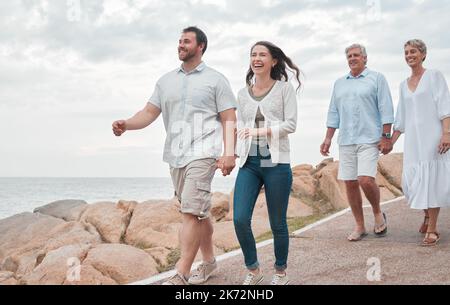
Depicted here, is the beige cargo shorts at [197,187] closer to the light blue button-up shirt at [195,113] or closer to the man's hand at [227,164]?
the light blue button-up shirt at [195,113]

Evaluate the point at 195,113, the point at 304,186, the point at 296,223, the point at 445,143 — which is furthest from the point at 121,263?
the point at 304,186

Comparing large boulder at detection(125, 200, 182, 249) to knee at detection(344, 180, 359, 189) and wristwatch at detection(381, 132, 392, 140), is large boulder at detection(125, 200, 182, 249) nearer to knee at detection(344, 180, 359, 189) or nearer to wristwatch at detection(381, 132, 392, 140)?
knee at detection(344, 180, 359, 189)

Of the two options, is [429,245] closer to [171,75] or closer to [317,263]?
[317,263]

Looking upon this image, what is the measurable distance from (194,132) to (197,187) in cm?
50

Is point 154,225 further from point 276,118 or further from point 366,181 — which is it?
point 276,118

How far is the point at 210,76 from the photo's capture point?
5.50 metres

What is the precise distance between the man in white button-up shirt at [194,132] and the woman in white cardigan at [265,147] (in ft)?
0.58

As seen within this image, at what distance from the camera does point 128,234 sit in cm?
1222

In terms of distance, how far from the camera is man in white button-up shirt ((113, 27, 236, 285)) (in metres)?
5.25

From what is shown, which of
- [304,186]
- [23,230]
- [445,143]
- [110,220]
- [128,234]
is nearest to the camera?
[445,143]

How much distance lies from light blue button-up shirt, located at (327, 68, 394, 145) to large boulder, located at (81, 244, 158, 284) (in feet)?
10.4

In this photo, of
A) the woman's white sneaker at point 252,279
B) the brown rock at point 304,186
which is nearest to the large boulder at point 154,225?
the brown rock at point 304,186

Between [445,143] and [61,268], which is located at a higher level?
[445,143]

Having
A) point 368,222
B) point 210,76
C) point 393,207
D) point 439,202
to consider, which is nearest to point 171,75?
point 210,76
